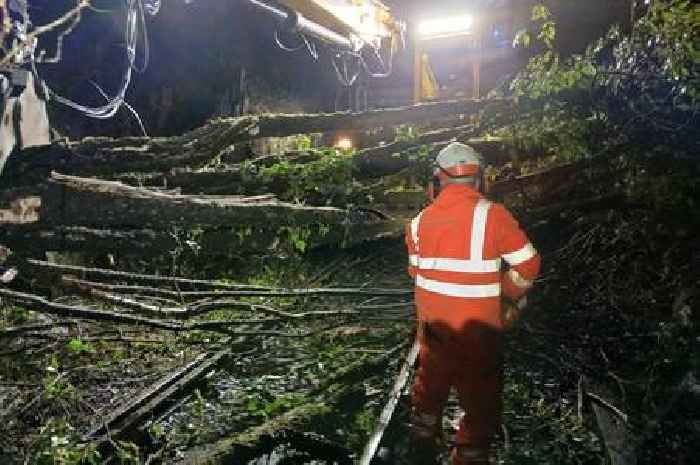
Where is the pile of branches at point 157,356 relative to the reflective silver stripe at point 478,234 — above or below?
below

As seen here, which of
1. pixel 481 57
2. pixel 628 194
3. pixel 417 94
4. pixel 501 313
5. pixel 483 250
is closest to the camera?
pixel 483 250

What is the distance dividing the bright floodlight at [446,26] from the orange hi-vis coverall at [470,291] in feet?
44.0

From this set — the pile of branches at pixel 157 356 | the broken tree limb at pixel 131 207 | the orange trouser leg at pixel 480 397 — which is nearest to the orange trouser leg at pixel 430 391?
the orange trouser leg at pixel 480 397

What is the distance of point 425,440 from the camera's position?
3.82 metres

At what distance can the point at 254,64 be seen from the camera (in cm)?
1054

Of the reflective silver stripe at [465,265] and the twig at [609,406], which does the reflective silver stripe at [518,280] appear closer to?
the reflective silver stripe at [465,265]

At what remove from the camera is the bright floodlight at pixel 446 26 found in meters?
15.5

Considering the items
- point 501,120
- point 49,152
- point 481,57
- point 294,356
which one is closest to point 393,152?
point 501,120

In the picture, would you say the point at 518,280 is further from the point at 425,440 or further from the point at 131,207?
the point at 131,207

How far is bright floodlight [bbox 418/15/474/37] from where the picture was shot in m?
15.5

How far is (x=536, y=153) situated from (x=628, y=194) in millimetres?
1403

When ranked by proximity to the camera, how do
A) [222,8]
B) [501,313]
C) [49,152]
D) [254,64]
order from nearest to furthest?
[501,313], [49,152], [222,8], [254,64]

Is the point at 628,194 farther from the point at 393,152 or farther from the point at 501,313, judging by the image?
the point at 501,313

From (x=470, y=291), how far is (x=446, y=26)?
47.2 ft
